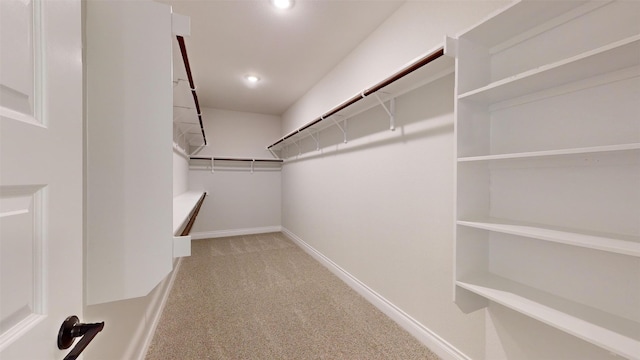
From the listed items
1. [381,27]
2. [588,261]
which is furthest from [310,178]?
[588,261]

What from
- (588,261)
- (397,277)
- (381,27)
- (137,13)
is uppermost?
(381,27)

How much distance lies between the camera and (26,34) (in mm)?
421

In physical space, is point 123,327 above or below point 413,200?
below

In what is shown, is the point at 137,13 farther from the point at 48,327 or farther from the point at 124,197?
the point at 48,327

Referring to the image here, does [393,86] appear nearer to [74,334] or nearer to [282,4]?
[282,4]

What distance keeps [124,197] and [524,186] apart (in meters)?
1.65

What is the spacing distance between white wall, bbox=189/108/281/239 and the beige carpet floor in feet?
5.17

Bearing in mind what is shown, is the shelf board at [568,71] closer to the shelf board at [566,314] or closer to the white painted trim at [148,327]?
the shelf board at [566,314]

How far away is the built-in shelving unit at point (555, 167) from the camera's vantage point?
2.88 ft

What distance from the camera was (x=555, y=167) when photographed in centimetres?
108

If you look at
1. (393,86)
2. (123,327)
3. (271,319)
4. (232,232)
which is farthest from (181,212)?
(232,232)

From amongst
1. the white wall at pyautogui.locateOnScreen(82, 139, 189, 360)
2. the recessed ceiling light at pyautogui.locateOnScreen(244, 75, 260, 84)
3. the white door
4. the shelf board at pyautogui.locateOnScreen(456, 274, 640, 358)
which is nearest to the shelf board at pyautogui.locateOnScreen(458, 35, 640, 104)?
the shelf board at pyautogui.locateOnScreen(456, 274, 640, 358)

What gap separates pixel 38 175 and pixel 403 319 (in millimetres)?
2133

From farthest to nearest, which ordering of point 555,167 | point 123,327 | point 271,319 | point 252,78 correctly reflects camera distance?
point 252,78
point 271,319
point 123,327
point 555,167
